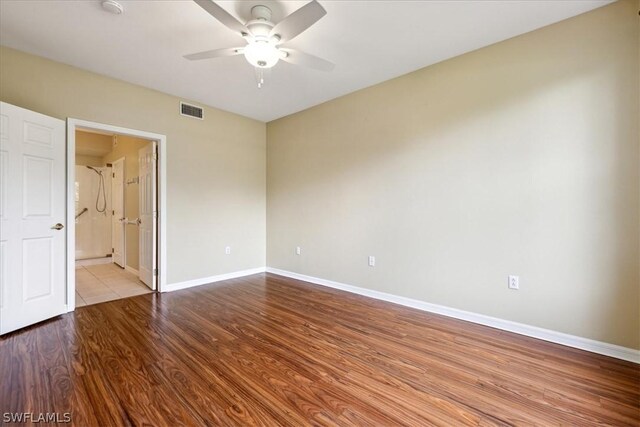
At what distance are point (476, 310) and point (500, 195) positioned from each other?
46.0 inches

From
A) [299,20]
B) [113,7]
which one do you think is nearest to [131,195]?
[113,7]

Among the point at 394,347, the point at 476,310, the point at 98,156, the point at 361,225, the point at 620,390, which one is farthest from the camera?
the point at 98,156

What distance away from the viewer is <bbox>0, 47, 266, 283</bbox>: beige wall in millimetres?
2943

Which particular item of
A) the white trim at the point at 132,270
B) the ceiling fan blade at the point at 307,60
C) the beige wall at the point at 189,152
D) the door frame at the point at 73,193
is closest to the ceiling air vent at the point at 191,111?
the beige wall at the point at 189,152

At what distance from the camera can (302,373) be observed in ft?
6.43

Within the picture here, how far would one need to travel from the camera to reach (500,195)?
2676 mm

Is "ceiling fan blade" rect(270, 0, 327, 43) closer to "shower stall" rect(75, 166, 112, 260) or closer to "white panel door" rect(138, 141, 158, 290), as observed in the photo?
"white panel door" rect(138, 141, 158, 290)

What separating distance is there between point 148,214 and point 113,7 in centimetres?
267

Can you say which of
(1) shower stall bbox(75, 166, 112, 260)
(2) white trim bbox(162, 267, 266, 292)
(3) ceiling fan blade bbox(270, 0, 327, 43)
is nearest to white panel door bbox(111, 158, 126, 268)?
(1) shower stall bbox(75, 166, 112, 260)

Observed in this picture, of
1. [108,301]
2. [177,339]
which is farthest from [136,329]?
[108,301]

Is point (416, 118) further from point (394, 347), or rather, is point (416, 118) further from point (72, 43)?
point (72, 43)

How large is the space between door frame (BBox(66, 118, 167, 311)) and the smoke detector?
1515mm

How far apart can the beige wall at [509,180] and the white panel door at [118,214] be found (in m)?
4.26

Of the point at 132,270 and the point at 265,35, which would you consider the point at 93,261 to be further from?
the point at 265,35
